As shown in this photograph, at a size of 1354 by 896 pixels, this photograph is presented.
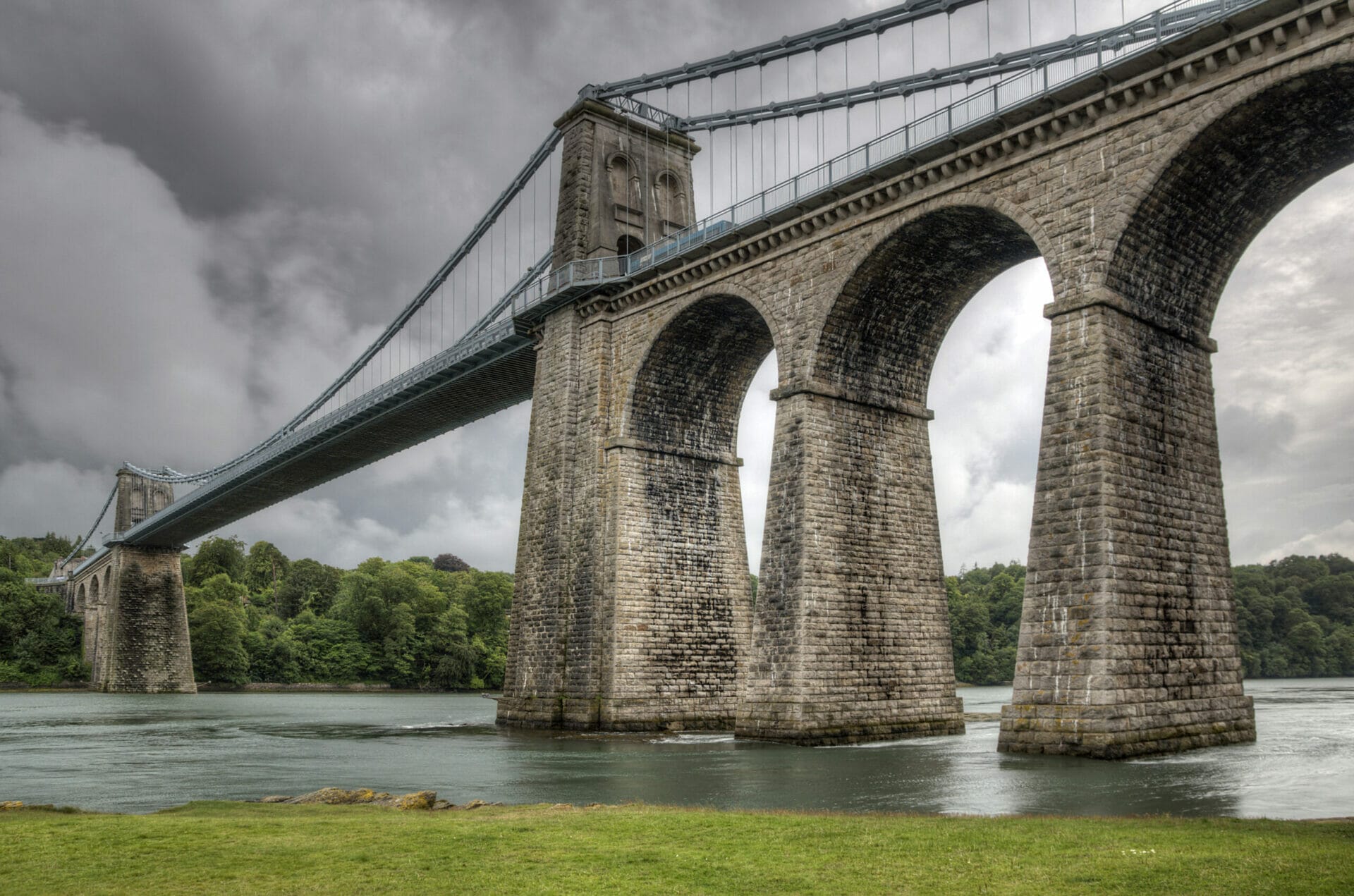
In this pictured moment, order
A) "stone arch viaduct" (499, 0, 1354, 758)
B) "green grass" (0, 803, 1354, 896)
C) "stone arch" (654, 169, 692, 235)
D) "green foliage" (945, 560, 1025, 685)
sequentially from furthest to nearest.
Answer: "green foliage" (945, 560, 1025, 685)
"stone arch" (654, 169, 692, 235)
"stone arch viaduct" (499, 0, 1354, 758)
"green grass" (0, 803, 1354, 896)

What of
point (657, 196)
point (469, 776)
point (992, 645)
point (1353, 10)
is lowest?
point (469, 776)

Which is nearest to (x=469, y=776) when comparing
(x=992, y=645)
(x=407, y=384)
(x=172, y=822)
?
(x=172, y=822)

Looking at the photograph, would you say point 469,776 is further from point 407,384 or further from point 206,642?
point 206,642

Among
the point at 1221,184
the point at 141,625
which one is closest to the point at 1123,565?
the point at 1221,184

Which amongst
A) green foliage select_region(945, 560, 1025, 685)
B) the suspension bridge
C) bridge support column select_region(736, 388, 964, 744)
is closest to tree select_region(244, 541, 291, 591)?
green foliage select_region(945, 560, 1025, 685)

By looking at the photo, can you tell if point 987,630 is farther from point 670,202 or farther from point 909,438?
point 909,438

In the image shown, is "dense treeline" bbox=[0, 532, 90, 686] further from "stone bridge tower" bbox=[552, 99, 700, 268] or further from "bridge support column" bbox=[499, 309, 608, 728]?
"stone bridge tower" bbox=[552, 99, 700, 268]

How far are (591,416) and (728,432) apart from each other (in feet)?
12.5

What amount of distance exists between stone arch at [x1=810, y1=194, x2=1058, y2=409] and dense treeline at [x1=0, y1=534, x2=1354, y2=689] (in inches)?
1739

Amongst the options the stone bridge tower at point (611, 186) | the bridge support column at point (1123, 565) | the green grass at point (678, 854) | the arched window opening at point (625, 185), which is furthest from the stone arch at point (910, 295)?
the green grass at point (678, 854)

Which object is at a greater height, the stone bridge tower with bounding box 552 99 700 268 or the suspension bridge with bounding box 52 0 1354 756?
the stone bridge tower with bounding box 552 99 700 268

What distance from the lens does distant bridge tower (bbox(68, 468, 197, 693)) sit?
69250 mm

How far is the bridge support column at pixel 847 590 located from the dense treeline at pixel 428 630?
43.6 m

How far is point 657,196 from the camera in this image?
33.2 meters
